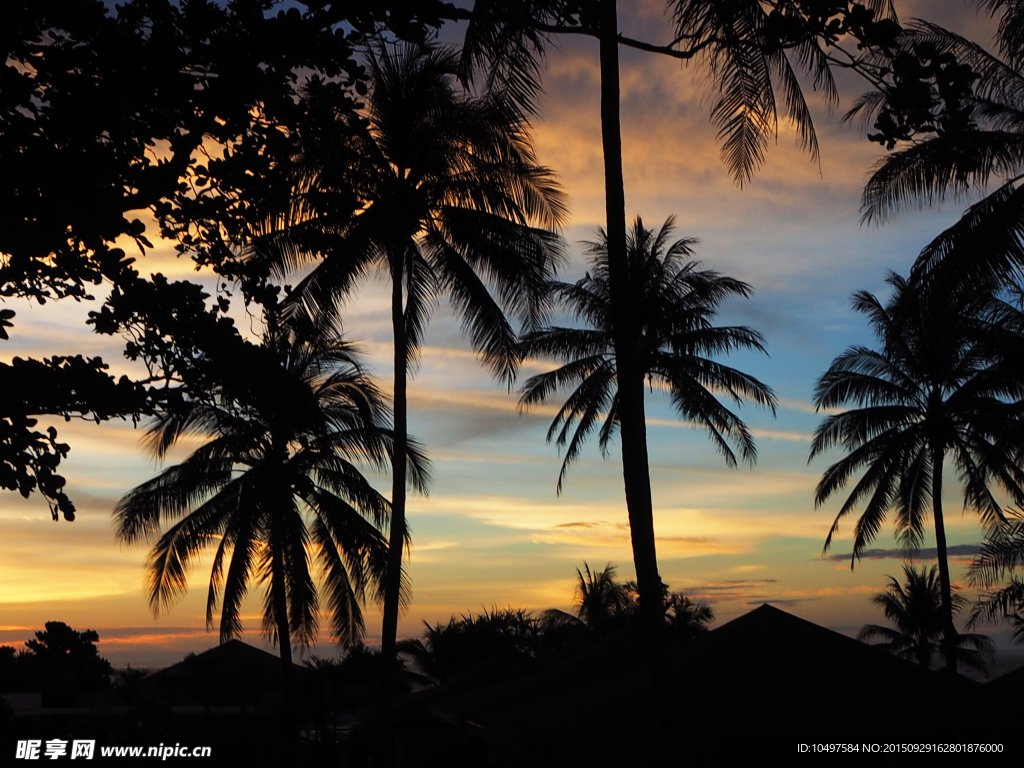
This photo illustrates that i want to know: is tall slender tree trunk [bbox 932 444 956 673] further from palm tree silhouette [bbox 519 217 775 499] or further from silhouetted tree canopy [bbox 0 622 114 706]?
silhouetted tree canopy [bbox 0 622 114 706]

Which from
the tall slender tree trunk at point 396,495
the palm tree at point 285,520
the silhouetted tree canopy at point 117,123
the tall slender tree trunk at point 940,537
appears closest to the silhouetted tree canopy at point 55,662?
the palm tree at point 285,520

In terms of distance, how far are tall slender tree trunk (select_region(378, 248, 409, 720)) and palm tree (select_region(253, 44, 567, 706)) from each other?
22mm

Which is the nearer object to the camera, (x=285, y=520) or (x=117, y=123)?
(x=117, y=123)

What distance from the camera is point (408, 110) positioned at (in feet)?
54.3

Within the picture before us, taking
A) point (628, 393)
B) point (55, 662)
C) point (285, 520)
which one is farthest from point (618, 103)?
point (55, 662)

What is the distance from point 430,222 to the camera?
678 inches

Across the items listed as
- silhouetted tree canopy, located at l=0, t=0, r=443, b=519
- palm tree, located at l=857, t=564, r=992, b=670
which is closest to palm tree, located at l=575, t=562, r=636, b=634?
palm tree, located at l=857, t=564, r=992, b=670

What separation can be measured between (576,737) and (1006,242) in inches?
327

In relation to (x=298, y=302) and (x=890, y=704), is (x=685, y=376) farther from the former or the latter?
(x=890, y=704)

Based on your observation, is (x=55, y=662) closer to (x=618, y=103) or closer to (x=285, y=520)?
(x=285, y=520)

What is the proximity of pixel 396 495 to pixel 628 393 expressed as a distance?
7.11m

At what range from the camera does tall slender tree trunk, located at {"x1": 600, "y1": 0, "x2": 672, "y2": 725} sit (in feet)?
31.2

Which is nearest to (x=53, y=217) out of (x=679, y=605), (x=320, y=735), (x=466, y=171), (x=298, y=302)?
(x=298, y=302)

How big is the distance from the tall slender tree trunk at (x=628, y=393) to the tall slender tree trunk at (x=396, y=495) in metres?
6.41
